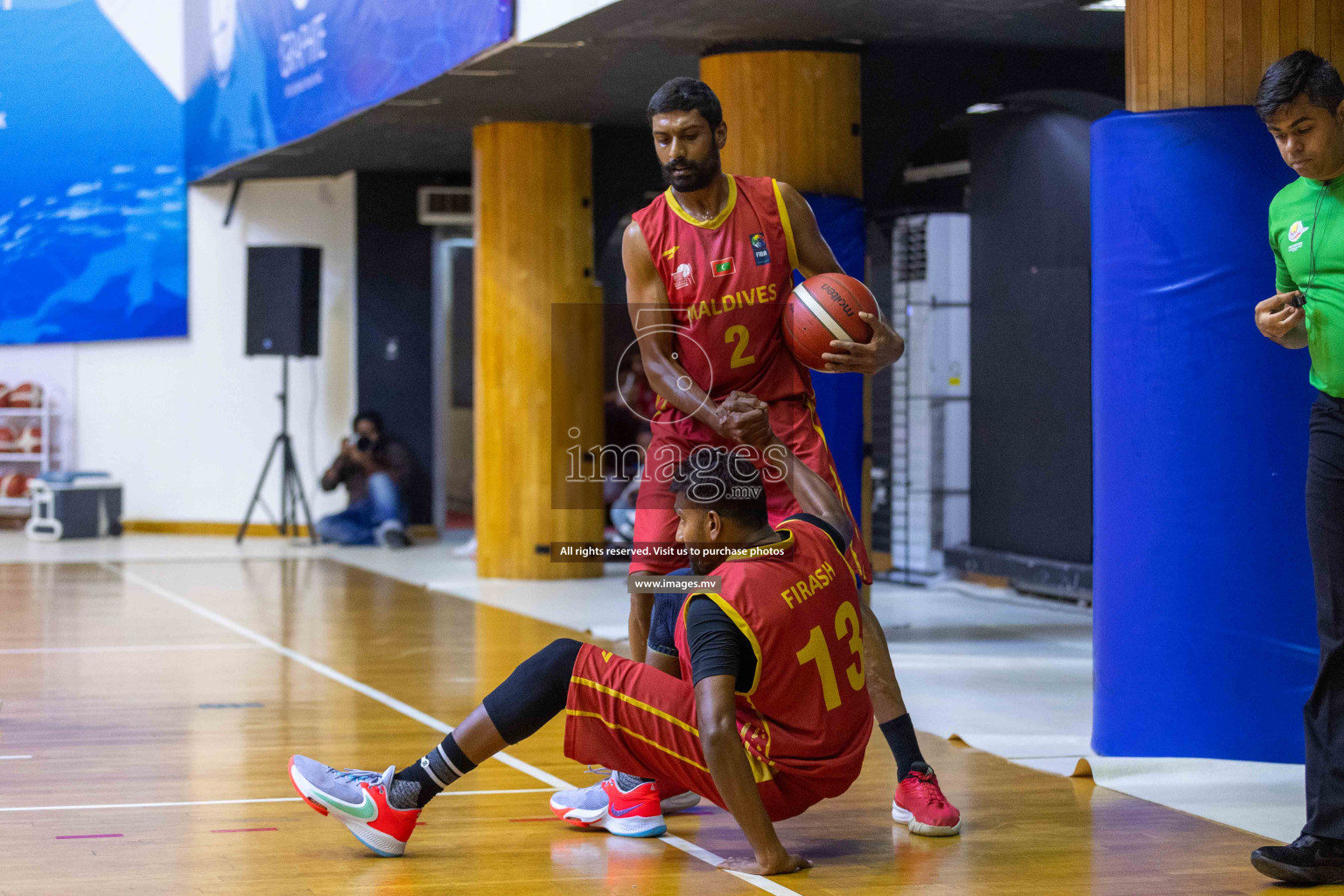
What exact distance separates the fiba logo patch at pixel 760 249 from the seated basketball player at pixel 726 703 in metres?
0.61

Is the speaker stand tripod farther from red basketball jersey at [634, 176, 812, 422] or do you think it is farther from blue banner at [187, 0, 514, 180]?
red basketball jersey at [634, 176, 812, 422]

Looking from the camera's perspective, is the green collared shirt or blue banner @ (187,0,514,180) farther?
blue banner @ (187,0,514,180)

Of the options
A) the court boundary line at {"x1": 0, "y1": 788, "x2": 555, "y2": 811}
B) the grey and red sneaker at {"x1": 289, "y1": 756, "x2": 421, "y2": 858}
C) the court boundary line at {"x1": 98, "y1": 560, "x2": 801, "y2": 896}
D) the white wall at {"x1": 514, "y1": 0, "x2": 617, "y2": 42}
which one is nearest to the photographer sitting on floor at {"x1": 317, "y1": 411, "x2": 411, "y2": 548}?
the court boundary line at {"x1": 98, "y1": 560, "x2": 801, "y2": 896}

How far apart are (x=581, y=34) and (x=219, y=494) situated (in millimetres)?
7188

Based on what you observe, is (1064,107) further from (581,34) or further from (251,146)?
(251,146)

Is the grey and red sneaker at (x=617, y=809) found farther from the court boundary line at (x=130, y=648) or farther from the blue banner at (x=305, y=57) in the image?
the blue banner at (x=305, y=57)

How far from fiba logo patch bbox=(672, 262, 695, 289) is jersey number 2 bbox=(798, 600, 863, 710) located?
888 mm

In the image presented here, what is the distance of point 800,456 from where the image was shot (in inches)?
138

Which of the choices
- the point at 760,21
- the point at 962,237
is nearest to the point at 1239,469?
the point at 760,21

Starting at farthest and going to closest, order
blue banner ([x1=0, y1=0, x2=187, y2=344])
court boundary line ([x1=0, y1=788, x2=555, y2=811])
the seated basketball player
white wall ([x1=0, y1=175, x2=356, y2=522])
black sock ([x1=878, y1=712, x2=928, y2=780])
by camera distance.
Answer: blue banner ([x1=0, y1=0, x2=187, y2=344])
white wall ([x1=0, y1=175, x2=356, y2=522])
court boundary line ([x1=0, y1=788, x2=555, y2=811])
black sock ([x1=878, y1=712, x2=928, y2=780])
the seated basketball player

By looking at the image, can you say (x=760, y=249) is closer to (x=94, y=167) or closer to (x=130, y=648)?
(x=130, y=648)

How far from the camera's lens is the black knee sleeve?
3049 millimetres

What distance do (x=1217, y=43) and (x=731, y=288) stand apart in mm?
1563

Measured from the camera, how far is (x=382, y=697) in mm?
5266
